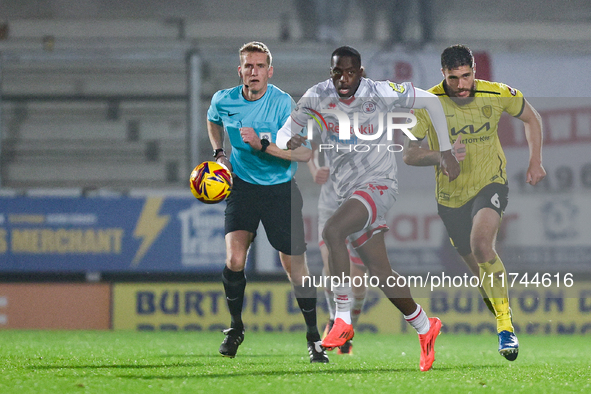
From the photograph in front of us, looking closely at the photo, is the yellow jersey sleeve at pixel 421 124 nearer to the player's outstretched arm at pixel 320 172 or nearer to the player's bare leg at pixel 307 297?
the player's outstretched arm at pixel 320 172

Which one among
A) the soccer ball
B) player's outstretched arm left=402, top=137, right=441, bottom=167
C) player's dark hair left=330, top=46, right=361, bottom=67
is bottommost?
the soccer ball

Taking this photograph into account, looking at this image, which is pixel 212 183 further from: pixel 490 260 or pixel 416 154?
pixel 490 260

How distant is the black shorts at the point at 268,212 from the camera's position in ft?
17.8

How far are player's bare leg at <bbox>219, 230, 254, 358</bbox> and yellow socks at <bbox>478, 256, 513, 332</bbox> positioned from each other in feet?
5.12

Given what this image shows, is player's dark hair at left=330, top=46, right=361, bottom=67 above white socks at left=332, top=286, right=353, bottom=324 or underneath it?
above

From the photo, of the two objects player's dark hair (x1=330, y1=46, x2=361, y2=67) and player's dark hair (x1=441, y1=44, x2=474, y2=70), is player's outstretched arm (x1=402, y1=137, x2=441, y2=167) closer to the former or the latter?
player's dark hair (x1=441, y1=44, x2=474, y2=70)

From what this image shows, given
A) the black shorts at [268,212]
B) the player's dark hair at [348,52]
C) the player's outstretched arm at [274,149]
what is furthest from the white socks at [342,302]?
the player's dark hair at [348,52]

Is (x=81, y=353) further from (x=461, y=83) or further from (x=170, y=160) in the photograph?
(x=170, y=160)

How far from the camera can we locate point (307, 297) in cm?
560

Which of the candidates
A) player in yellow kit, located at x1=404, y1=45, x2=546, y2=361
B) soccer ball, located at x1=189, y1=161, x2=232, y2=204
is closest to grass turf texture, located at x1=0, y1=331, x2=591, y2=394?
player in yellow kit, located at x1=404, y1=45, x2=546, y2=361

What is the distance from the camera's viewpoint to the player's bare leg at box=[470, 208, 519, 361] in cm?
526

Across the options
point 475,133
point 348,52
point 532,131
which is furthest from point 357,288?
point 348,52

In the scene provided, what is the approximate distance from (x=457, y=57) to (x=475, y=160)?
70 cm

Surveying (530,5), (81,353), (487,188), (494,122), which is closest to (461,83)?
(494,122)
